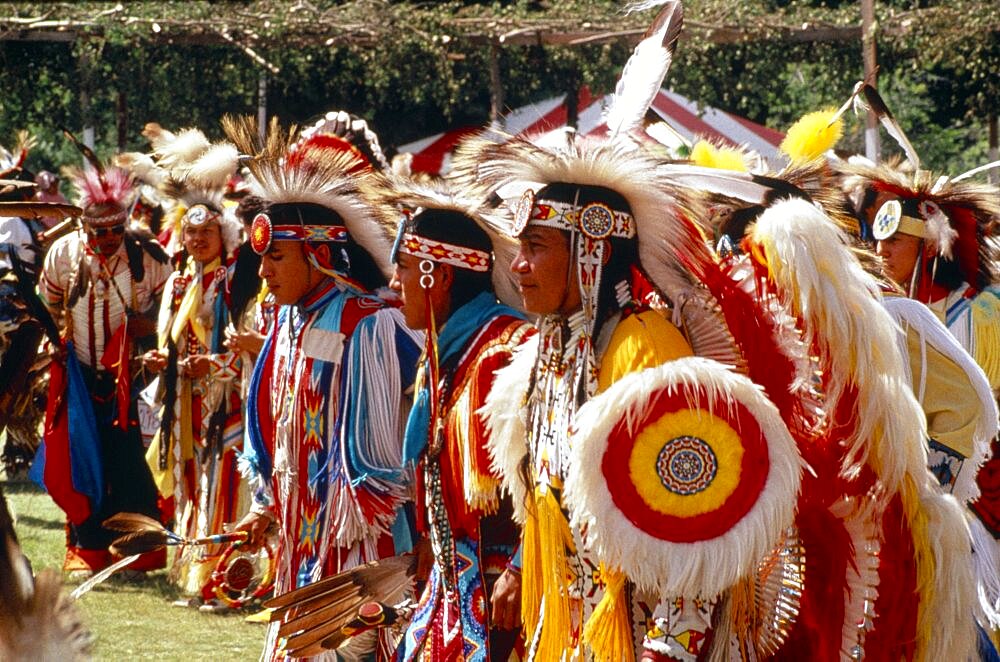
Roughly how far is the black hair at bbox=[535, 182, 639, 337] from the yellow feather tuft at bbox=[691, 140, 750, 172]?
895mm

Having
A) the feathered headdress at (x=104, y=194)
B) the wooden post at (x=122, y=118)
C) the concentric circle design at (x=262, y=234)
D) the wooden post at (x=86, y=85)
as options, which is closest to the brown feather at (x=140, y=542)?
the concentric circle design at (x=262, y=234)

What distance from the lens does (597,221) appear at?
2.88 metres

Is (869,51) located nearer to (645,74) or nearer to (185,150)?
(185,150)

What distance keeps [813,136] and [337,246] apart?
1.37 metres

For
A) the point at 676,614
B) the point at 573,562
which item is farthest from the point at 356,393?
the point at 676,614

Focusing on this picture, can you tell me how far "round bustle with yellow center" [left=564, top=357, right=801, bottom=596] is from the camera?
257 centimetres

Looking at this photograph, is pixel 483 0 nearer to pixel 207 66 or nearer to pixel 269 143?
pixel 207 66

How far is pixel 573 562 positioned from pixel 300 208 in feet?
5.98

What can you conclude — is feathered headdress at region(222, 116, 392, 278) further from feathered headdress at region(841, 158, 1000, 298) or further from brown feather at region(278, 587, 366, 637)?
feathered headdress at region(841, 158, 1000, 298)

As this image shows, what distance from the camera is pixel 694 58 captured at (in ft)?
43.6

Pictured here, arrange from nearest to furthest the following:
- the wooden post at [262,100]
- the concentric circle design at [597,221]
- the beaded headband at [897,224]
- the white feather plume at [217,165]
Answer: the concentric circle design at [597,221] < the beaded headband at [897,224] < the white feather plume at [217,165] < the wooden post at [262,100]

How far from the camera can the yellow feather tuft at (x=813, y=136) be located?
12.9ft

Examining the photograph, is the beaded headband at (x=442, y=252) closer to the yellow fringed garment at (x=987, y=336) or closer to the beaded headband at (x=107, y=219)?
the yellow fringed garment at (x=987, y=336)

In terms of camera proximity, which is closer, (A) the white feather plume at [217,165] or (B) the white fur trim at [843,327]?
(B) the white fur trim at [843,327]
